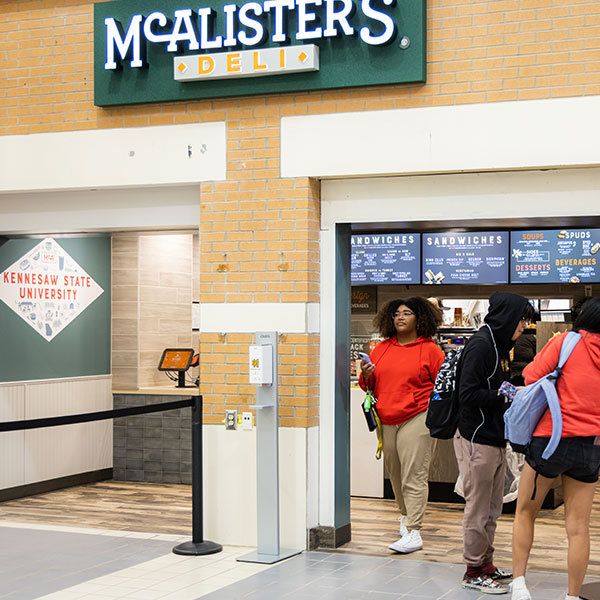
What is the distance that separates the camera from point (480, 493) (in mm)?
5242

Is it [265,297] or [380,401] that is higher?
[265,297]

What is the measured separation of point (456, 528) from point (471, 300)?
3.61 meters

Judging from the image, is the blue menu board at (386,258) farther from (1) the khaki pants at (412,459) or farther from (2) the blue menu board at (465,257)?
(1) the khaki pants at (412,459)

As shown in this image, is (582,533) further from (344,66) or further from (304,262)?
(344,66)

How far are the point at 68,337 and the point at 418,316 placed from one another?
391cm

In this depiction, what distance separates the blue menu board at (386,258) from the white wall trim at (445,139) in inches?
151

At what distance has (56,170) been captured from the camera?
696cm

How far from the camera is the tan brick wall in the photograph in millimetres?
5801

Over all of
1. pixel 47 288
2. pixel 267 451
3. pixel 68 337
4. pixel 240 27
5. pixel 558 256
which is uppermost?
pixel 240 27

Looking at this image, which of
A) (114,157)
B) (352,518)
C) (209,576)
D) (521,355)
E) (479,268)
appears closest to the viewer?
(209,576)

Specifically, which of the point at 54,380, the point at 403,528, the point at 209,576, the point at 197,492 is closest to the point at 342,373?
the point at 403,528

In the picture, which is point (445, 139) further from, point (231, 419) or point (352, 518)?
point (352, 518)

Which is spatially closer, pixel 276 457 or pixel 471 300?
pixel 276 457

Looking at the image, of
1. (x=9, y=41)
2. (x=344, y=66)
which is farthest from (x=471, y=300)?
(x=9, y=41)
